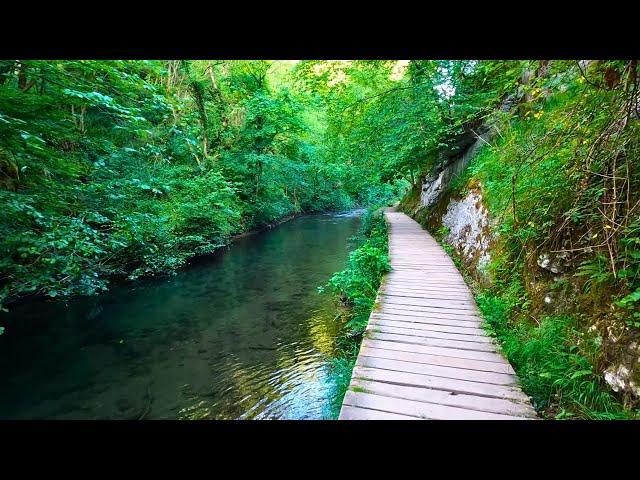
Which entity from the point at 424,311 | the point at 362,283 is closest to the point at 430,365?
the point at 424,311

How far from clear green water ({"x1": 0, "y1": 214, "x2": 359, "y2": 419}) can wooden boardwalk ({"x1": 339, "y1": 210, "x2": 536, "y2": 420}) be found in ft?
4.37

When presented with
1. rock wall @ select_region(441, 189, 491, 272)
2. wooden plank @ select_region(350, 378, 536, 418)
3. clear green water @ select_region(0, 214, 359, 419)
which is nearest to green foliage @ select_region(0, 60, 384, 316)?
clear green water @ select_region(0, 214, 359, 419)

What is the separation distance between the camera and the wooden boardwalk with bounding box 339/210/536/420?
2646 millimetres

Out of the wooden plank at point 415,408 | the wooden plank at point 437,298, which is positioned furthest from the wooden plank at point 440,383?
the wooden plank at point 437,298

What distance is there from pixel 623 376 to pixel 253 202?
18.3m

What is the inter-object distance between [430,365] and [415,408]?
0.73 meters

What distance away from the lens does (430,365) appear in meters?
3.29

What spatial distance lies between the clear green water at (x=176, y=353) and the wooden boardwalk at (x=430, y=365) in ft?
4.37

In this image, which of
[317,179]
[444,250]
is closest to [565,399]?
[444,250]

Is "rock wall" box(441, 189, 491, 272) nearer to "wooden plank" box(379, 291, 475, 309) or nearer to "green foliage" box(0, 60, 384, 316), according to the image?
"wooden plank" box(379, 291, 475, 309)
